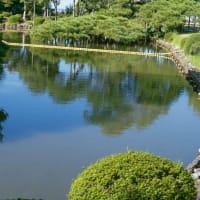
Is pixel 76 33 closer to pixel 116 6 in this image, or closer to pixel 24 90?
pixel 116 6

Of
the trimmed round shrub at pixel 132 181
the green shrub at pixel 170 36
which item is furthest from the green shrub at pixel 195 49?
the trimmed round shrub at pixel 132 181

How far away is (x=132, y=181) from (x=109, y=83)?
1998 centimetres

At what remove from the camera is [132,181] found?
242 inches

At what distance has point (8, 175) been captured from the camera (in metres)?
11.9

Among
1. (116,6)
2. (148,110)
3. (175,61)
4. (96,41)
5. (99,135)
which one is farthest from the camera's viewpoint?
(116,6)

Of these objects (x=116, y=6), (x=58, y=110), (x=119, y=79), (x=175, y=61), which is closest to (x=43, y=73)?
(x=119, y=79)

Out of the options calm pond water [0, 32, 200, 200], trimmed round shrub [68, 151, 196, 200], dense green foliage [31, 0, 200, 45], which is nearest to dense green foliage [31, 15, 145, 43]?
dense green foliage [31, 0, 200, 45]

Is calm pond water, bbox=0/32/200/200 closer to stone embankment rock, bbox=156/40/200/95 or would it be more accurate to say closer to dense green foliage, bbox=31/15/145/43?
stone embankment rock, bbox=156/40/200/95

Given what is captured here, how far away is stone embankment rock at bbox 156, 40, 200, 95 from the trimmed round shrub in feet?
59.0

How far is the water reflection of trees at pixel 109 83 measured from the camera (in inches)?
740

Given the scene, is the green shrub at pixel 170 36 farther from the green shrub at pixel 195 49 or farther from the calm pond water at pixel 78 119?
the calm pond water at pixel 78 119

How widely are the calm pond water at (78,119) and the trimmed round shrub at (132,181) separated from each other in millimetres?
4756

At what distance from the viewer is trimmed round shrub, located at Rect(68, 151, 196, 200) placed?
241 inches

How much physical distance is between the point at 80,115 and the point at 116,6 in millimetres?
39785
